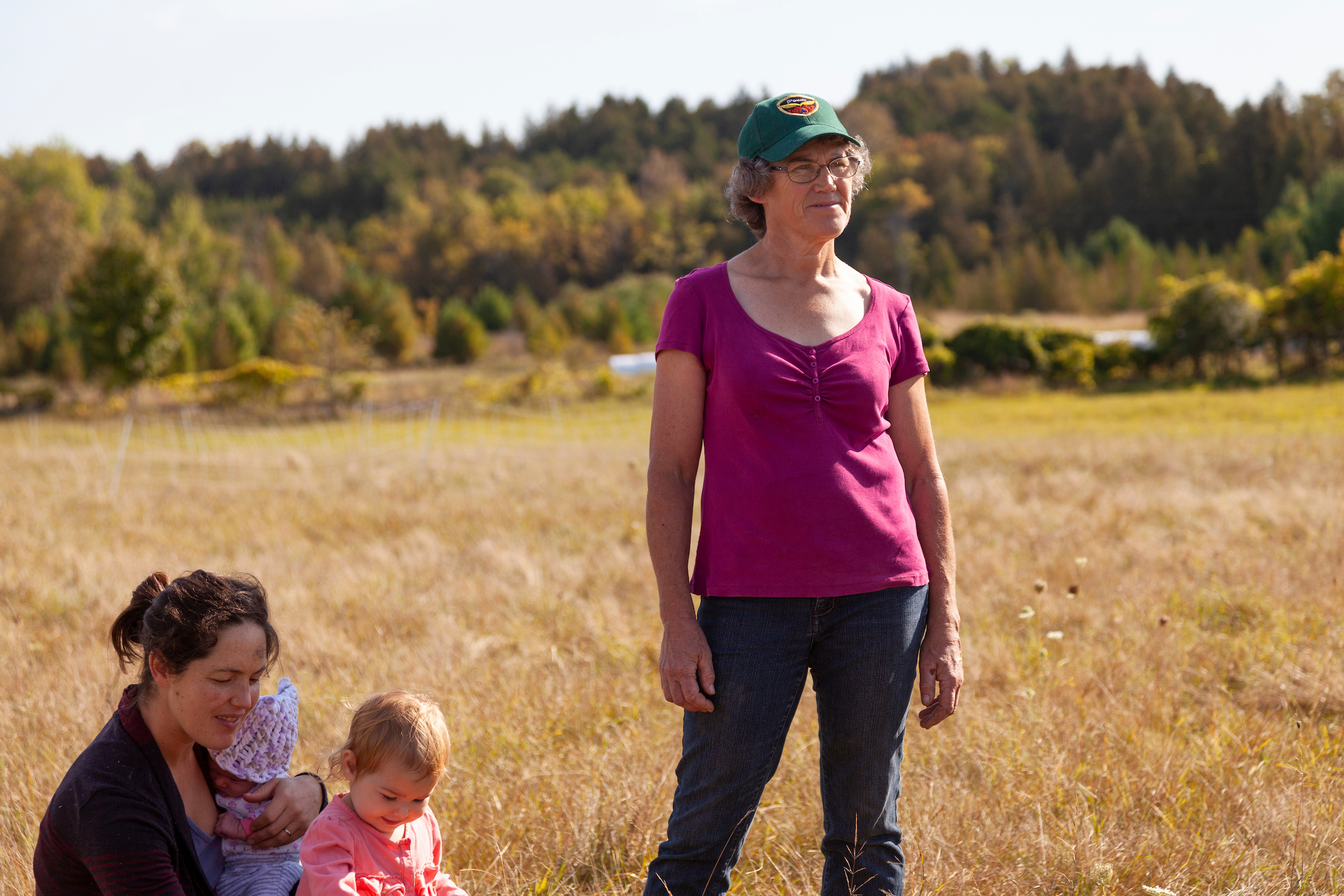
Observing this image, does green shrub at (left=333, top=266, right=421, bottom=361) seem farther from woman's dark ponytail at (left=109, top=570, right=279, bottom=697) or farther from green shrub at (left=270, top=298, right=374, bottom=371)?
woman's dark ponytail at (left=109, top=570, right=279, bottom=697)

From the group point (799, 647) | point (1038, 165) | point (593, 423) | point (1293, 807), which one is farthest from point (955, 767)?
point (1038, 165)

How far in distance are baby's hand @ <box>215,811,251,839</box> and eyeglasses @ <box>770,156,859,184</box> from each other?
5.75 ft

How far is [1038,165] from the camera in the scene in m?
78.8

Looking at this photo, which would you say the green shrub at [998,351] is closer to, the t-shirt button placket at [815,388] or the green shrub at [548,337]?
the green shrub at [548,337]

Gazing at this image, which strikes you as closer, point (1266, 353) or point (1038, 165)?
point (1266, 353)

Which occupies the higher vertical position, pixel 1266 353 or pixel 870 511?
pixel 870 511

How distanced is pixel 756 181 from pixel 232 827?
1736mm

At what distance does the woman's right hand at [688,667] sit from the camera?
79.5 inches

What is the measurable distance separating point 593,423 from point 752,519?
20662 mm

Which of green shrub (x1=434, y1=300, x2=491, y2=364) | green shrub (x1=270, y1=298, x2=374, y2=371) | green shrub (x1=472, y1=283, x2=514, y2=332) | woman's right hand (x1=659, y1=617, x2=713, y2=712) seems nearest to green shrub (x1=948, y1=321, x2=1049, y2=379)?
green shrub (x1=270, y1=298, x2=374, y2=371)

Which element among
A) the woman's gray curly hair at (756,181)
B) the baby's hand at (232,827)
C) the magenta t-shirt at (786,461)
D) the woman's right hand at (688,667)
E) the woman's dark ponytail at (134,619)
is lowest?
the baby's hand at (232,827)

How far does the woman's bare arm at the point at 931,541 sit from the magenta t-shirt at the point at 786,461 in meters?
0.13

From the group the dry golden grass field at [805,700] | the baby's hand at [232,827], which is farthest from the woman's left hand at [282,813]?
the dry golden grass field at [805,700]

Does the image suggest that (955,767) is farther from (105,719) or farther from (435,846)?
(105,719)
